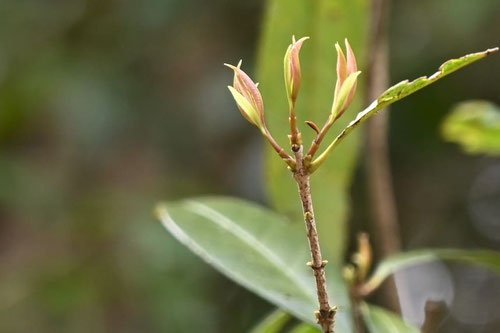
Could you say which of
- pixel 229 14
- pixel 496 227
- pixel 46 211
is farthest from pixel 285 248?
pixel 496 227

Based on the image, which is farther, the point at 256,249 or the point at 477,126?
the point at 477,126

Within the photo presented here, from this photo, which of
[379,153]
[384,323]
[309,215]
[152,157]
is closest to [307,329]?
[384,323]

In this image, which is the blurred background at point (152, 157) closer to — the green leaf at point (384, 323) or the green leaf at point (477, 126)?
the green leaf at point (477, 126)

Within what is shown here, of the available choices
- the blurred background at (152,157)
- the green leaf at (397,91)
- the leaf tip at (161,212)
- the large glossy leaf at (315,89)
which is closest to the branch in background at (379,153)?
the large glossy leaf at (315,89)

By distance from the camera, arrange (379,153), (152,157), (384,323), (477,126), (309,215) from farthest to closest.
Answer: (152,157)
(379,153)
(477,126)
(384,323)
(309,215)

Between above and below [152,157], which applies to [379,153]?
above

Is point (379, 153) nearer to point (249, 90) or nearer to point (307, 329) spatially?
point (307, 329)
